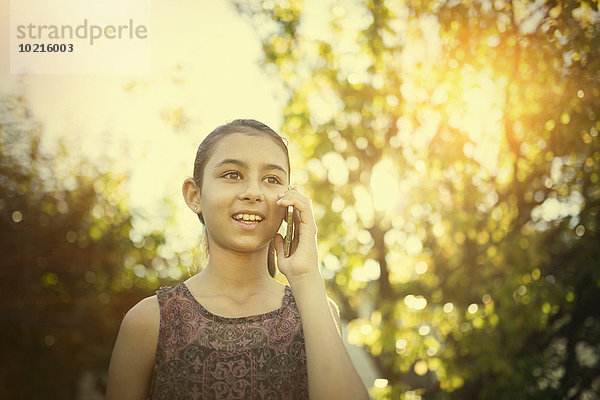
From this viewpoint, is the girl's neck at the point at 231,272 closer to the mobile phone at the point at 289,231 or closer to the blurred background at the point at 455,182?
the mobile phone at the point at 289,231

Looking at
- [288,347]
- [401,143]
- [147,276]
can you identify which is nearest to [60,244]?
[147,276]

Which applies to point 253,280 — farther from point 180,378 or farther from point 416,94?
point 416,94

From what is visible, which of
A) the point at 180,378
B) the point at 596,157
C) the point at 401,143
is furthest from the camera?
the point at 401,143

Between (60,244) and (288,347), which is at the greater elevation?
(60,244)

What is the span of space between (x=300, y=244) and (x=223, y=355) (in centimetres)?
42

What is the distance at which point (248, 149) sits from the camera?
176cm

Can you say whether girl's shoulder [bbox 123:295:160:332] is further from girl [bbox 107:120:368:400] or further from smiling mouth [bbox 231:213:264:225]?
smiling mouth [bbox 231:213:264:225]

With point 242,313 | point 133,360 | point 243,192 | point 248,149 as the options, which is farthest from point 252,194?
point 133,360

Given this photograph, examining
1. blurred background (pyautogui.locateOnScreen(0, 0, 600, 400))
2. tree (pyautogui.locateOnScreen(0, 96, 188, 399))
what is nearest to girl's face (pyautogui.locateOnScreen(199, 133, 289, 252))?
blurred background (pyautogui.locateOnScreen(0, 0, 600, 400))

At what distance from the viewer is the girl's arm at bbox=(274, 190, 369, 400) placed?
150 centimetres

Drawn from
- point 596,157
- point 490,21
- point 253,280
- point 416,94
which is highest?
point 490,21

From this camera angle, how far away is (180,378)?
160 cm

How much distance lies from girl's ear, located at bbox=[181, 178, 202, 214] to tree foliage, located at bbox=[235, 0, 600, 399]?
289cm

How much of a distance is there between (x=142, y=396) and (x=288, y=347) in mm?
467
